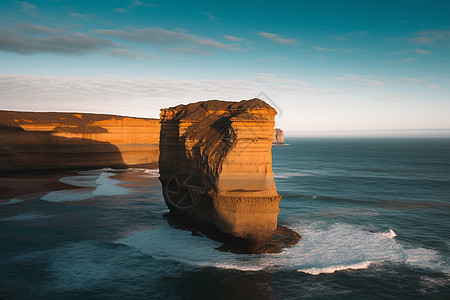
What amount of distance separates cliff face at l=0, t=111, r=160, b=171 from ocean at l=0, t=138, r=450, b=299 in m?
18.1

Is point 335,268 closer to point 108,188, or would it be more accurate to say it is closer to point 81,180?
point 108,188

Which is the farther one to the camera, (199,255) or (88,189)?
(88,189)

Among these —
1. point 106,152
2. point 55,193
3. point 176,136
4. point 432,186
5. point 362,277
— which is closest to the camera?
point 362,277

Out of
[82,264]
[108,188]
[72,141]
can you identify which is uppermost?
[72,141]

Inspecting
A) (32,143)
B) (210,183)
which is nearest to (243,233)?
(210,183)

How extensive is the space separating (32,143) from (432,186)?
182 feet

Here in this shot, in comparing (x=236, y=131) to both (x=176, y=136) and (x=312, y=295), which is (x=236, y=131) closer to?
(x=176, y=136)

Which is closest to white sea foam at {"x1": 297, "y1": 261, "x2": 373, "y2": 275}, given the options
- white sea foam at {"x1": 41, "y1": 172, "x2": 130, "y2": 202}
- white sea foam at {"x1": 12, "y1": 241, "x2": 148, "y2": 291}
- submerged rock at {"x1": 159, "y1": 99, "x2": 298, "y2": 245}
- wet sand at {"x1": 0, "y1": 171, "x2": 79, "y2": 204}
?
submerged rock at {"x1": 159, "y1": 99, "x2": 298, "y2": 245}

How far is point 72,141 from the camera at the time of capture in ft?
163

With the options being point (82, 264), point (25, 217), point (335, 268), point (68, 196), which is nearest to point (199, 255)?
point (82, 264)

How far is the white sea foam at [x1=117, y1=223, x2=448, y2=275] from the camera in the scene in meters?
17.3

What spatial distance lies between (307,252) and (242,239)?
387 cm

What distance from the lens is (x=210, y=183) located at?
1916cm

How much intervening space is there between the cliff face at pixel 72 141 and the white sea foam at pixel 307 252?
3293 centimetres
